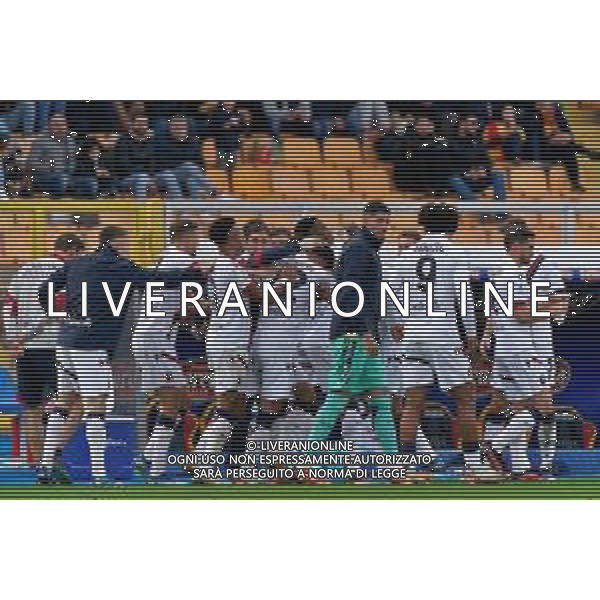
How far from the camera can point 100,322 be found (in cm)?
1505

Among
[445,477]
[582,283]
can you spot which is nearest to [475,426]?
[445,477]

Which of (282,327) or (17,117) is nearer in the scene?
(282,327)

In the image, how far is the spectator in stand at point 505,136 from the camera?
15086mm

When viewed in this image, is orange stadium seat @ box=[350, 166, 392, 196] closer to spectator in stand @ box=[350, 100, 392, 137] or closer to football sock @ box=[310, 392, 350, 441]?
spectator in stand @ box=[350, 100, 392, 137]

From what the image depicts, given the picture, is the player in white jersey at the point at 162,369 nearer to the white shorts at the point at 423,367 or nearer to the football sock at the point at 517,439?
the white shorts at the point at 423,367

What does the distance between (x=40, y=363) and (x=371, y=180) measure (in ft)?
9.57

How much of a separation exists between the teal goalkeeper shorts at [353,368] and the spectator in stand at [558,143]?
2.04 meters

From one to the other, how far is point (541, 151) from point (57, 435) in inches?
171

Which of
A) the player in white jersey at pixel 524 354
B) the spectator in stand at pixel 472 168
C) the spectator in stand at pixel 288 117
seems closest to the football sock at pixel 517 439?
the player in white jersey at pixel 524 354

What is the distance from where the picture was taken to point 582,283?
15070 millimetres

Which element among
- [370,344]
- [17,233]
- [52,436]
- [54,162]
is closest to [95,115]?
[54,162]

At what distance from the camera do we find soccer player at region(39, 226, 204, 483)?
15.0 metres

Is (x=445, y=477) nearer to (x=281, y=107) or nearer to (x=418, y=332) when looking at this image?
(x=418, y=332)

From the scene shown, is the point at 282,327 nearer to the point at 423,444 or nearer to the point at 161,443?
the point at 161,443
